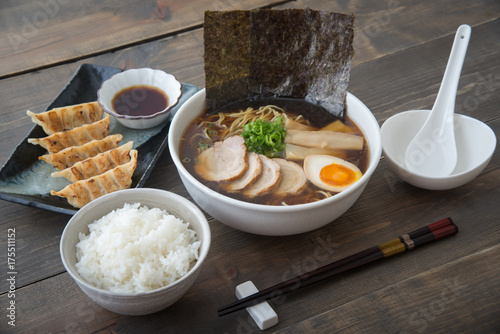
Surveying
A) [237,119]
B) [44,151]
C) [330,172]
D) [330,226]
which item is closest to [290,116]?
[237,119]

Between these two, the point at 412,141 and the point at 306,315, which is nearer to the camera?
the point at 306,315

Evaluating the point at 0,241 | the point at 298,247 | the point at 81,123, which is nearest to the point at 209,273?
the point at 298,247

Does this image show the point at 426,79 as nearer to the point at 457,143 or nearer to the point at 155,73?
the point at 457,143

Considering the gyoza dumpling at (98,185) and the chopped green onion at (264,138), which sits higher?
the chopped green onion at (264,138)

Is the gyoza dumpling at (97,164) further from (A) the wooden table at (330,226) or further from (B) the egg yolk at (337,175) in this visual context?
(B) the egg yolk at (337,175)

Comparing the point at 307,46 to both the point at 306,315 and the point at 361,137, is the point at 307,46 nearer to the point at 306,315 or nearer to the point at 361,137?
the point at 361,137

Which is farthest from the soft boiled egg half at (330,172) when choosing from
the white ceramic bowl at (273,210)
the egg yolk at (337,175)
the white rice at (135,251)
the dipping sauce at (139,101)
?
the dipping sauce at (139,101)

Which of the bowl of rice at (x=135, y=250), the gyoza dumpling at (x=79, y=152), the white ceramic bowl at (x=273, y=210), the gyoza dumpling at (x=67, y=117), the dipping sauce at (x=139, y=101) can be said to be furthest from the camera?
the dipping sauce at (x=139, y=101)
